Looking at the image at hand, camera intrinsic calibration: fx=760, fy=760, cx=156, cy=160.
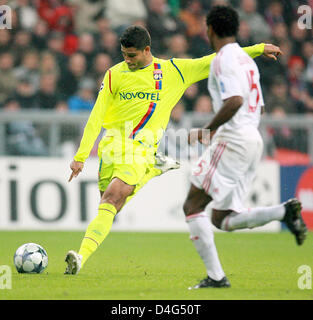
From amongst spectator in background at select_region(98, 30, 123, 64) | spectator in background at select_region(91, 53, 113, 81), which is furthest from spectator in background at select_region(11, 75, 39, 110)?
spectator in background at select_region(98, 30, 123, 64)

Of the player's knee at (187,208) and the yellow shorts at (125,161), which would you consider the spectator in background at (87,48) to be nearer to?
the yellow shorts at (125,161)

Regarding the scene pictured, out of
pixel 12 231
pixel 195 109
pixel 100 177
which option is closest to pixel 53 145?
pixel 12 231

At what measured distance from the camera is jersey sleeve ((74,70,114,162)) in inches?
265

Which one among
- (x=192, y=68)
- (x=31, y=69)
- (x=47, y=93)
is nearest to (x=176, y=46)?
(x=47, y=93)

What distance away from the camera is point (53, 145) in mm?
12188

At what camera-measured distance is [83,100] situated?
12688 millimetres

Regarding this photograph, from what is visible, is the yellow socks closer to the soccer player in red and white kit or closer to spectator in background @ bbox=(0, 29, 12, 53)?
the soccer player in red and white kit

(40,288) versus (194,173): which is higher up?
(194,173)

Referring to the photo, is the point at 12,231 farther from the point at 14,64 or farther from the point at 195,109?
the point at 195,109

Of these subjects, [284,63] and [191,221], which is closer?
[191,221]

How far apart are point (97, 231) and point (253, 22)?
9362mm

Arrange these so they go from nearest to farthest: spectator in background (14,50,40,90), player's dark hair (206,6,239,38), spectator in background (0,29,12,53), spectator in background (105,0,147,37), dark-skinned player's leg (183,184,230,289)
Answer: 1. player's dark hair (206,6,239,38)
2. dark-skinned player's leg (183,184,230,289)
3. spectator in background (14,50,40,90)
4. spectator in background (0,29,12,53)
5. spectator in background (105,0,147,37)

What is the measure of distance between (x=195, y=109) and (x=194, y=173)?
7.60 metres

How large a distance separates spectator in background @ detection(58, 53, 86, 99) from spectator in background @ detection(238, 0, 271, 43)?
151 inches
